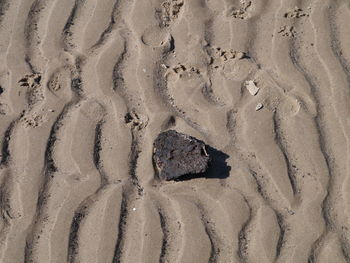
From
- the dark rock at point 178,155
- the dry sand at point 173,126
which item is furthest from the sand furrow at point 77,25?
the dark rock at point 178,155

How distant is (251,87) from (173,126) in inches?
22.5

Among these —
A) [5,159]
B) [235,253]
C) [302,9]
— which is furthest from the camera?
[302,9]

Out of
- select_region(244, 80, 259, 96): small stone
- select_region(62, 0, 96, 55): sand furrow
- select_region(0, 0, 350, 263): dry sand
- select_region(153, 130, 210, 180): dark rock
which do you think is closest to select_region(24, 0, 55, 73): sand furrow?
select_region(0, 0, 350, 263): dry sand

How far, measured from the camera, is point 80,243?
2.77 meters

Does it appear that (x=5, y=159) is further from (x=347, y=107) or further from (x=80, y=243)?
(x=347, y=107)

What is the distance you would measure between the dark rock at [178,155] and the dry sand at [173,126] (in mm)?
86

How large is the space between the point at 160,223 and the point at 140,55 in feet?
3.81

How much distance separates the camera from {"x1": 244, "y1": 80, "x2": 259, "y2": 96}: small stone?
3.16 meters

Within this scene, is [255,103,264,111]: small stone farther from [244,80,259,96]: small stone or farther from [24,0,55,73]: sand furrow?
[24,0,55,73]: sand furrow

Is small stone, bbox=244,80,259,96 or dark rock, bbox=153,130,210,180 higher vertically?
small stone, bbox=244,80,259,96

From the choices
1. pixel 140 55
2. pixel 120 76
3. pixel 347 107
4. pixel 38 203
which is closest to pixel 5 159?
pixel 38 203

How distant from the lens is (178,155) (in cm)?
290

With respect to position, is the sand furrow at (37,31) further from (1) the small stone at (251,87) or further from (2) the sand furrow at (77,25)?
(1) the small stone at (251,87)

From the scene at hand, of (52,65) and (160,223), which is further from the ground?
(52,65)
